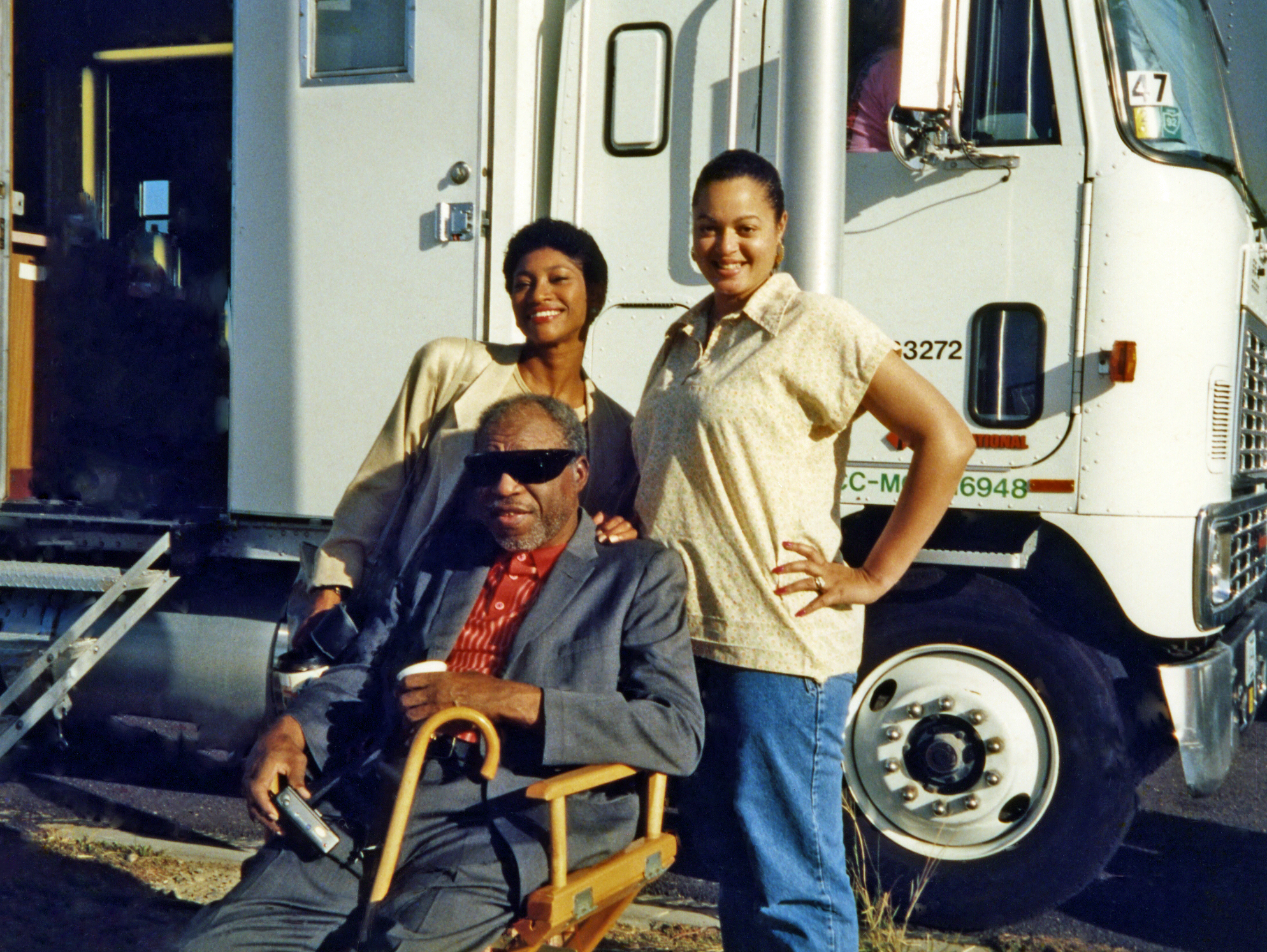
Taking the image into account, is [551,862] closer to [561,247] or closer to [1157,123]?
[561,247]

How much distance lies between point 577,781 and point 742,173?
1.15m

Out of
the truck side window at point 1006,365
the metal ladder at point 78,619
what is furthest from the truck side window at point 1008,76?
the metal ladder at point 78,619

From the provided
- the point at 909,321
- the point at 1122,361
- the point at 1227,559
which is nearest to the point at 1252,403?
the point at 1227,559

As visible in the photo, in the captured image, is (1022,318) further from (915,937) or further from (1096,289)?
(915,937)

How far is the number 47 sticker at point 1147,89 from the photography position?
3.50m

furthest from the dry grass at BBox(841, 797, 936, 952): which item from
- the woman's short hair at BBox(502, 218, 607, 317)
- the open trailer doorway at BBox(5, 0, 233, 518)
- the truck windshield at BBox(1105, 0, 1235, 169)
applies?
the open trailer doorway at BBox(5, 0, 233, 518)

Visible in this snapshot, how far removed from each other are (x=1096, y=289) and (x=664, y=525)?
1668 millimetres

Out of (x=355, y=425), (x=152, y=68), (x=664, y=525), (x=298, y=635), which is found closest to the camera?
(x=664, y=525)

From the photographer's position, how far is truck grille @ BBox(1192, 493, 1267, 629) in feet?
11.5

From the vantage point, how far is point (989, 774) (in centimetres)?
356

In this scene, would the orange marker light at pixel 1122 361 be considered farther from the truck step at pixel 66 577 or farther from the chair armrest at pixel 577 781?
the truck step at pixel 66 577

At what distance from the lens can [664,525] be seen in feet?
8.14

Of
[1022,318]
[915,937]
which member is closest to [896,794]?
[915,937]

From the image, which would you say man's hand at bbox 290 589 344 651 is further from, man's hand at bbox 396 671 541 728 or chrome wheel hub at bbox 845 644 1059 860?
chrome wheel hub at bbox 845 644 1059 860
